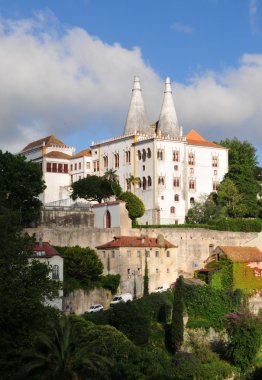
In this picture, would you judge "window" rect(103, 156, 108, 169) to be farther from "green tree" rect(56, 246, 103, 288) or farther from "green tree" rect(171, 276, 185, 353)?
"green tree" rect(171, 276, 185, 353)

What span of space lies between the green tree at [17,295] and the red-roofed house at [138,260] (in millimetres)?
25811

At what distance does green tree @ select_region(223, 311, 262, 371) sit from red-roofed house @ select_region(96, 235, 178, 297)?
14.4 meters

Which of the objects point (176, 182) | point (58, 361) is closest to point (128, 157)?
point (176, 182)

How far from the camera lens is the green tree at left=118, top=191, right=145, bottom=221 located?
79000mm

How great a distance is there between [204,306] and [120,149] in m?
35.9

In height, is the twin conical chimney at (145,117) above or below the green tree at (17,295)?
above

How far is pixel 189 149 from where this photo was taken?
87.5 meters

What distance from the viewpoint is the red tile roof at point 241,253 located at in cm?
6925

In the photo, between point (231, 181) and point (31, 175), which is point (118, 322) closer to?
point (31, 175)

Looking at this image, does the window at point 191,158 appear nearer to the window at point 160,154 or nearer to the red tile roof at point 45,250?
the window at point 160,154

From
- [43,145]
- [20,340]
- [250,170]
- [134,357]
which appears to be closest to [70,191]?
[43,145]

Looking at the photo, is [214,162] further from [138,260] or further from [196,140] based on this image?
[138,260]

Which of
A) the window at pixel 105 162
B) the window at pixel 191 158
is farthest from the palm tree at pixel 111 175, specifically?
the window at pixel 191 158

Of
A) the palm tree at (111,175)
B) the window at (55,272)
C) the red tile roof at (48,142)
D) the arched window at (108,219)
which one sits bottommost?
the window at (55,272)
